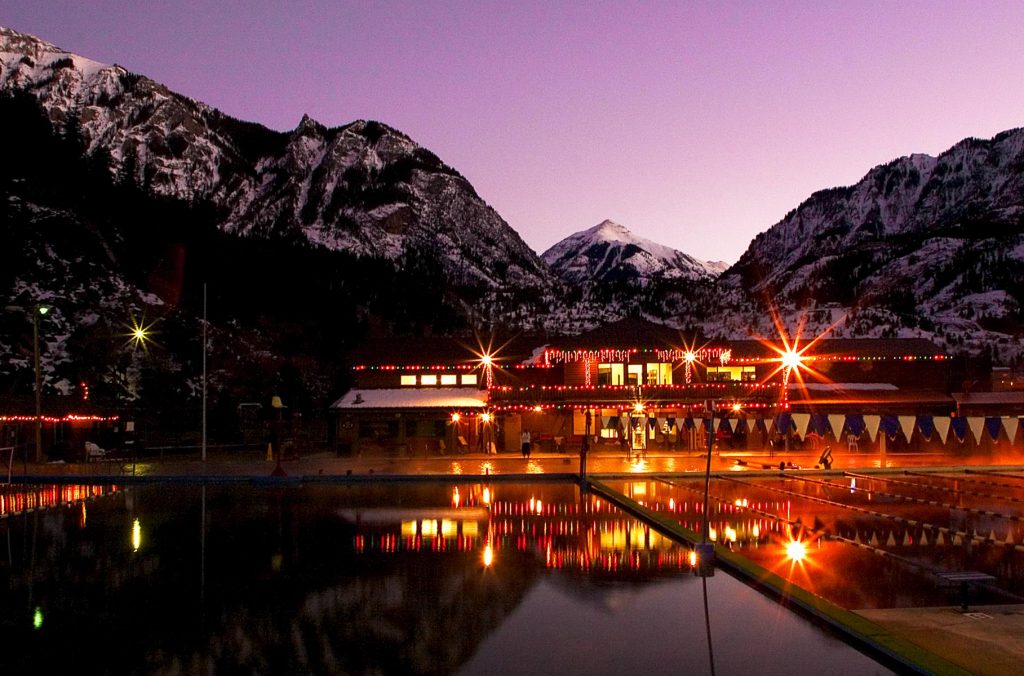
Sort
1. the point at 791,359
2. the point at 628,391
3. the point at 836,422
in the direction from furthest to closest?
the point at 791,359 → the point at 628,391 → the point at 836,422

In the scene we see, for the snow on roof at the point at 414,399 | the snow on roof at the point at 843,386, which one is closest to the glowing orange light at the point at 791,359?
the snow on roof at the point at 843,386

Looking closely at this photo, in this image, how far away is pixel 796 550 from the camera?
1967 centimetres

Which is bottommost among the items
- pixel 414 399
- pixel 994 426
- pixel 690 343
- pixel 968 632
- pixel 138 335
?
pixel 968 632

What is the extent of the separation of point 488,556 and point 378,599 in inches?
171

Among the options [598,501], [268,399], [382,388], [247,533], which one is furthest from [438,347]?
[247,533]

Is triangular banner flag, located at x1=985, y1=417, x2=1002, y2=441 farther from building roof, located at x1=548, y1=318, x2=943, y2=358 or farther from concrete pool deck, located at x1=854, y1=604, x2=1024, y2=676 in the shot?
concrete pool deck, located at x1=854, y1=604, x2=1024, y2=676

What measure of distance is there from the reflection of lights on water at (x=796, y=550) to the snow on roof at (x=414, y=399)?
101ft

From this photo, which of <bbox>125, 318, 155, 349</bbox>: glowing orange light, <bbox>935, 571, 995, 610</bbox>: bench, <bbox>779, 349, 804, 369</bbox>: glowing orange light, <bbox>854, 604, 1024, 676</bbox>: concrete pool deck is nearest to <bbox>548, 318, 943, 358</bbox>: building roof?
<bbox>779, 349, 804, 369</bbox>: glowing orange light

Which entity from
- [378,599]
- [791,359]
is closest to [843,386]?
[791,359]

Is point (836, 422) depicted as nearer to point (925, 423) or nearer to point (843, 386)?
point (925, 423)

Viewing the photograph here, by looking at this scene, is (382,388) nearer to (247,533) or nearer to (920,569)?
(247,533)

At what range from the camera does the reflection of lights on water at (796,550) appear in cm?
1892

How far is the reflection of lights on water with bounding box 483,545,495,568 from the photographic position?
1867 centimetres

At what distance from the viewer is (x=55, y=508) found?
1105 inches
